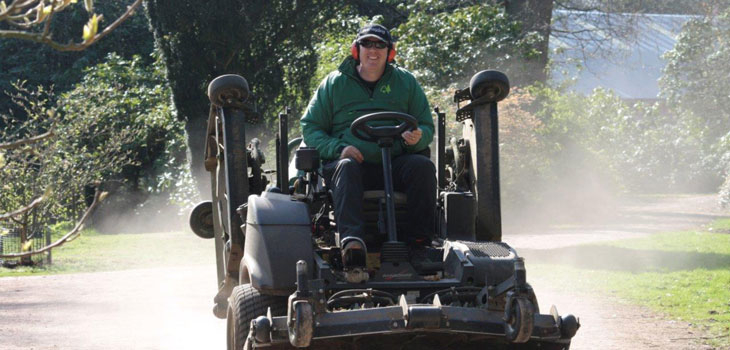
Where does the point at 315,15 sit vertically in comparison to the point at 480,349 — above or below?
above

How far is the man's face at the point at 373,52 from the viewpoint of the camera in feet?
25.2

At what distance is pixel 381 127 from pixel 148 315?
17.7 ft

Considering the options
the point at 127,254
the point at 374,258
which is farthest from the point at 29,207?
the point at 127,254

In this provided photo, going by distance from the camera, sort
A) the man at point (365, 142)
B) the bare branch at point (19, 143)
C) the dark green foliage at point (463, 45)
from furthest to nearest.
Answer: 1. the dark green foliage at point (463, 45)
2. the man at point (365, 142)
3. the bare branch at point (19, 143)

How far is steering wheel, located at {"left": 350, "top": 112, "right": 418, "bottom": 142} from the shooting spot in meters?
7.16

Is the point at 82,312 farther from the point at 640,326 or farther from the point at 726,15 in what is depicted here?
the point at 726,15

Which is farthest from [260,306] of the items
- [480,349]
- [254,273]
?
[480,349]

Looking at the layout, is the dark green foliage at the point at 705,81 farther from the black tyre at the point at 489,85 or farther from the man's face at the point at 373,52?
the man's face at the point at 373,52

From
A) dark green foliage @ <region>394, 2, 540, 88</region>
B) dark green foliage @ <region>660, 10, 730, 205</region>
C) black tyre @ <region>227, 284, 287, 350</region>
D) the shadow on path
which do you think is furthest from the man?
dark green foliage @ <region>660, 10, 730, 205</region>

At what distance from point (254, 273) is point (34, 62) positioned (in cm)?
2924

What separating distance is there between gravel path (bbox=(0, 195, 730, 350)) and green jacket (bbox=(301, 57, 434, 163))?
96.4 inches

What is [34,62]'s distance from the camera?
111ft

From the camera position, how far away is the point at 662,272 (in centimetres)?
1470

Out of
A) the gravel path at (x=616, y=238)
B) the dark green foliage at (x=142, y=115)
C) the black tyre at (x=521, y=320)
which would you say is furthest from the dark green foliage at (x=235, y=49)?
the black tyre at (x=521, y=320)
